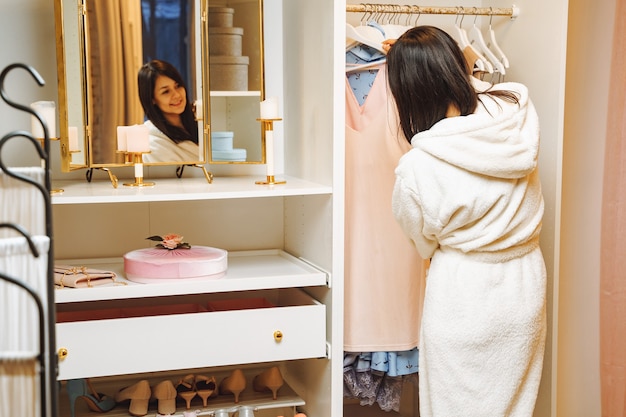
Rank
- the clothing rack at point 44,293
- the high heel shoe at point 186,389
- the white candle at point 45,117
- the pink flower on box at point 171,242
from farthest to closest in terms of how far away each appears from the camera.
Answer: the high heel shoe at point 186,389 → the pink flower on box at point 171,242 → the white candle at point 45,117 → the clothing rack at point 44,293

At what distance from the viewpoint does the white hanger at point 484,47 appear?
92.5 inches

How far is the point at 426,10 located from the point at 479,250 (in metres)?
0.81

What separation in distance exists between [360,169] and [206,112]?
494 mm

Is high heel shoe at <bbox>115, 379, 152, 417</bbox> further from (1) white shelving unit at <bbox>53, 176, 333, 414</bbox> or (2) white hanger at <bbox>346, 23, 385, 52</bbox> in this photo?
(2) white hanger at <bbox>346, 23, 385, 52</bbox>

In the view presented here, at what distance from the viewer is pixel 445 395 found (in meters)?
1.90

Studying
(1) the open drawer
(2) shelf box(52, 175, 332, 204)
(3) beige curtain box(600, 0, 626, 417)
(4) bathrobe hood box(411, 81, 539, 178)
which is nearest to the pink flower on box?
(2) shelf box(52, 175, 332, 204)

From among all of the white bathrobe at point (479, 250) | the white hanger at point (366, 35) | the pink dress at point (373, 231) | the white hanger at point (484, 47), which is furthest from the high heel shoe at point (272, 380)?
the white hanger at point (484, 47)

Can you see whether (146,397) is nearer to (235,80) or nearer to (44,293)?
(235,80)

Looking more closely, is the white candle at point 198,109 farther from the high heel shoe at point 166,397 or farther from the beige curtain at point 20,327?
the beige curtain at point 20,327

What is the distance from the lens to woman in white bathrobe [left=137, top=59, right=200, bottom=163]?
2.30m

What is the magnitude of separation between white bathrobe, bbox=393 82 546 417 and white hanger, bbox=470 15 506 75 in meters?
0.43

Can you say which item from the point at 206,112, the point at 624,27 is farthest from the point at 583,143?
the point at 206,112

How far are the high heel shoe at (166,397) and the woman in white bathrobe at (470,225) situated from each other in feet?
2.37

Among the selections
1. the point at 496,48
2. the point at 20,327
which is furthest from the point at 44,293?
the point at 496,48
